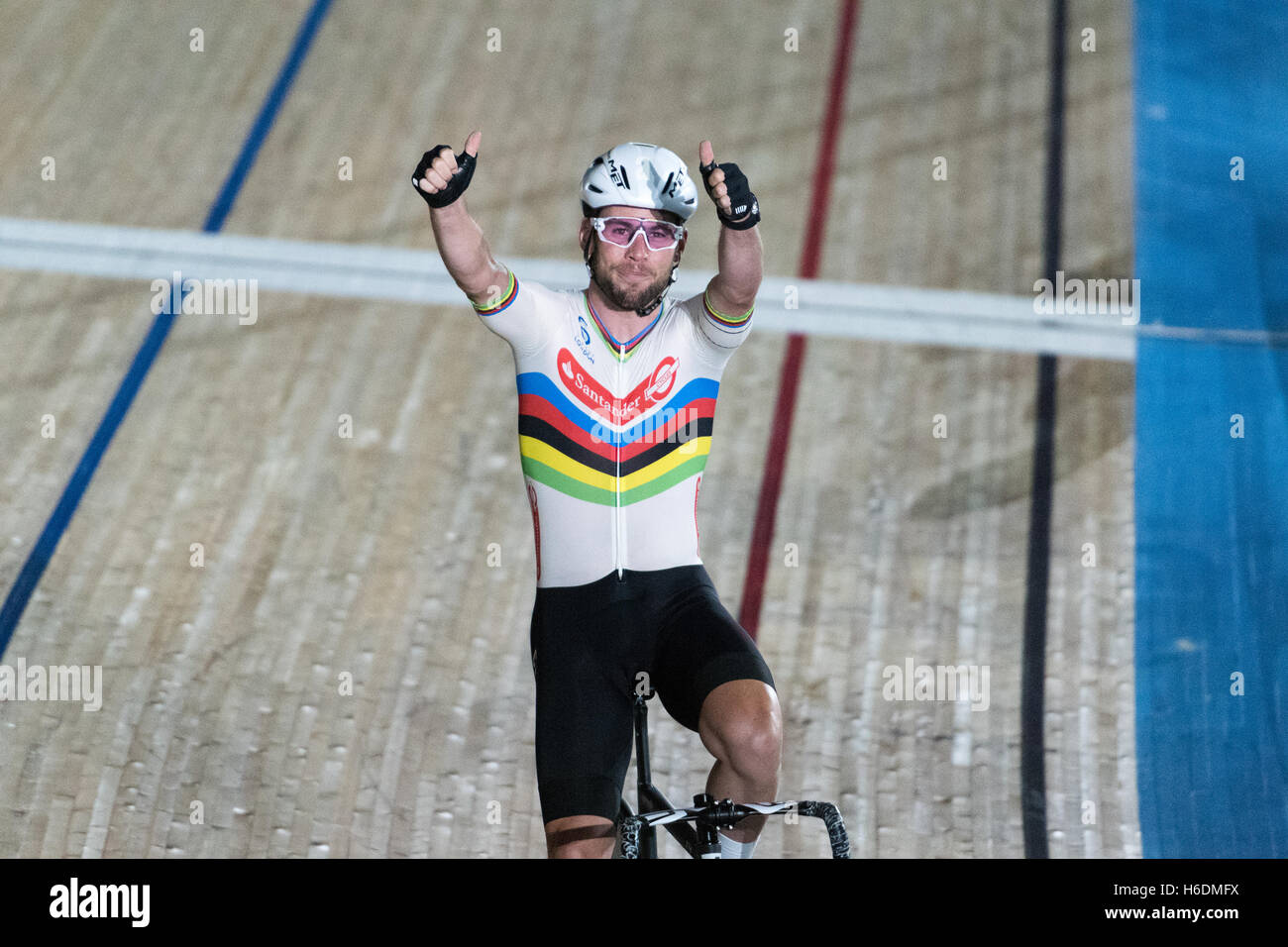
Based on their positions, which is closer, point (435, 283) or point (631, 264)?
point (631, 264)

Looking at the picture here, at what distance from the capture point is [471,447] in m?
4.57

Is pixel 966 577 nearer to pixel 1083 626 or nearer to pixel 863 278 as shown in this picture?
pixel 1083 626

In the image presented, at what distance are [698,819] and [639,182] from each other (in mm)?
1239

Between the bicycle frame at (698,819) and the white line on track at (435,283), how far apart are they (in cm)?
286

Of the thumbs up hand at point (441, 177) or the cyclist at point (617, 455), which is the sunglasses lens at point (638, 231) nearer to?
the cyclist at point (617, 455)

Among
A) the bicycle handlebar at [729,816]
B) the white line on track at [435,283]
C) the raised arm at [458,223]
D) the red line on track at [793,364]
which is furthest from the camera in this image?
the white line on track at [435,283]

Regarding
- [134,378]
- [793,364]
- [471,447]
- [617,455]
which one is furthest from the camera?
[793,364]

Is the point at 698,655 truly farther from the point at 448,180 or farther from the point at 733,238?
the point at 448,180

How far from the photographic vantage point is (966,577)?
4227 millimetres

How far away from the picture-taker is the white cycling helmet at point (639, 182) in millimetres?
2574

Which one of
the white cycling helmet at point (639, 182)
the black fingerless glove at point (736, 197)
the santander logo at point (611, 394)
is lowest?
the santander logo at point (611, 394)

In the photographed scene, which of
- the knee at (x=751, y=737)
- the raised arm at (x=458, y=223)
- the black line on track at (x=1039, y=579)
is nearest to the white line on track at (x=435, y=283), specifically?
the black line on track at (x=1039, y=579)

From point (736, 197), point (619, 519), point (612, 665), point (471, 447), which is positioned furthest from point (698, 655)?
point (471, 447)
